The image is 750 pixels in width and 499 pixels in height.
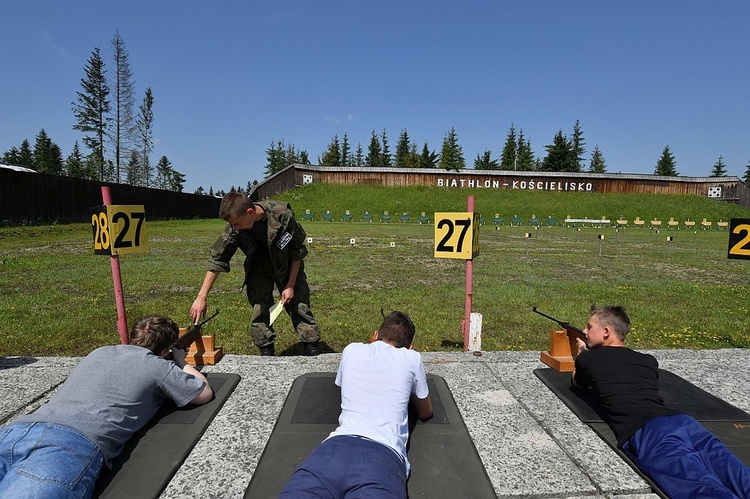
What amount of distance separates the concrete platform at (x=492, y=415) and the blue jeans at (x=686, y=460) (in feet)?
0.40

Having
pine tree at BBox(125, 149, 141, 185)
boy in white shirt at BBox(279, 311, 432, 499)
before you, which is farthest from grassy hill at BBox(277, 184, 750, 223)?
boy in white shirt at BBox(279, 311, 432, 499)

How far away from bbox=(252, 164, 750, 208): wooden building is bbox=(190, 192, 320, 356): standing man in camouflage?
50552mm

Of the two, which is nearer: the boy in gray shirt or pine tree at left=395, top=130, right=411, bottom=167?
the boy in gray shirt

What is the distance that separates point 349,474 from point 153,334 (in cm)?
169

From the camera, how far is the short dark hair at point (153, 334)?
275 centimetres

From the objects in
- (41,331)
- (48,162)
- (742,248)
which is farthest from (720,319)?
(48,162)

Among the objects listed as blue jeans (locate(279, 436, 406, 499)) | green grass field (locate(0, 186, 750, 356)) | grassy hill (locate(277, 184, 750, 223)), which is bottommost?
green grass field (locate(0, 186, 750, 356))

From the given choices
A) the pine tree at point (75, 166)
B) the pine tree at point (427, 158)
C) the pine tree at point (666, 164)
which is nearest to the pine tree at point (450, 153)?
the pine tree at point (427, 158)

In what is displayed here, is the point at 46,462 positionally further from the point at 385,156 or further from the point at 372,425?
the point at 385,156

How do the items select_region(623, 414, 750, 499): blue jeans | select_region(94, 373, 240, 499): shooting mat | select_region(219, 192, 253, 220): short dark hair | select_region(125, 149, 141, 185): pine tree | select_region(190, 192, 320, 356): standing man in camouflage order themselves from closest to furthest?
select_region(623, 414, 750, 499): blue jeans
select_region(94, 373, 240, 499): shooting mat
select_region(219, 192, 253, 220): short dark hair
select_region(190, 192, 320, 356): standing man in camouflage
select_region(125, 149, 141, 185): pine tree

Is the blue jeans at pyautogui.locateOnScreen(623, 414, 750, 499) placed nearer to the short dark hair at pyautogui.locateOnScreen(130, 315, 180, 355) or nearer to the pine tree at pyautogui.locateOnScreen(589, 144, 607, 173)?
the short dark hair at pyautogui.locateOnScreen(130, 315, 180, 355)

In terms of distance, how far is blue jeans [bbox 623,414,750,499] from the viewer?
6.59 feet

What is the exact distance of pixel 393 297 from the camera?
8328 millimetres

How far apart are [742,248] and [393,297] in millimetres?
5346
